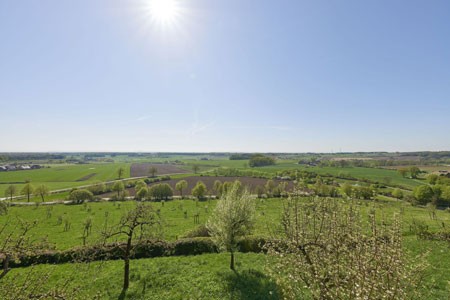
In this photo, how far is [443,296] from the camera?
15.8 metres

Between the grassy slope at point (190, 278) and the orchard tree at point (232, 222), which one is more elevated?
the orchard tree at point (232, 222)

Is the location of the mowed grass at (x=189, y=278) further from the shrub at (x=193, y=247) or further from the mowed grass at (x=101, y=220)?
the mowed grass at (x=101, y=220)

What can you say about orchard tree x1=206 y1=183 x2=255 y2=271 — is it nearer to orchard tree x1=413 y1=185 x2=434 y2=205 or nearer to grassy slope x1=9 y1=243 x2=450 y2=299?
grassy slope x1=9 y1=243 x2=450 y2=299

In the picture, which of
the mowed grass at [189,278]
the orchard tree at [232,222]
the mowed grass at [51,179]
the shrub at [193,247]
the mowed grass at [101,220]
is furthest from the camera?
the mowed grass at [51,179]

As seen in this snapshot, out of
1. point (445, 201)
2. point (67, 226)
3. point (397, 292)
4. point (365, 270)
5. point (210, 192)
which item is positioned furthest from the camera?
point (210, 192)

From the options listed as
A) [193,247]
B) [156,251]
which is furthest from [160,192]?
[193,247]

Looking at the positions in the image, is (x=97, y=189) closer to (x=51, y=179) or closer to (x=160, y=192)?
(x=160, y=192)

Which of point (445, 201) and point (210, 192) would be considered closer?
point (445, 201)

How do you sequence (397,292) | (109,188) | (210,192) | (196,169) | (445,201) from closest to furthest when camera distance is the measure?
(397,292) → (445,201) → (210,192) → (109,188) → (196,169)

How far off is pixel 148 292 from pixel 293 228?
1478 cm

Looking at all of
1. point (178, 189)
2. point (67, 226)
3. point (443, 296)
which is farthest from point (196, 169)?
point (443, 296)

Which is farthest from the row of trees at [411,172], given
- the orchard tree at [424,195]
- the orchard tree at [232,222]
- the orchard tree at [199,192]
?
the orchard tree at [232,222]

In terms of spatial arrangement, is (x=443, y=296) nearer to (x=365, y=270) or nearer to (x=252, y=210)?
(x=252, y=210)

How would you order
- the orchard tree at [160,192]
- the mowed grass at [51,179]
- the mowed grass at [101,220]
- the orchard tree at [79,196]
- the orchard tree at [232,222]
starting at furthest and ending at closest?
the mowed grass at [51,179], the orchard tree at [160,192], the orchard tree at [79,196], the mowed grass at [101,220], the orchard tree at [232,222]
